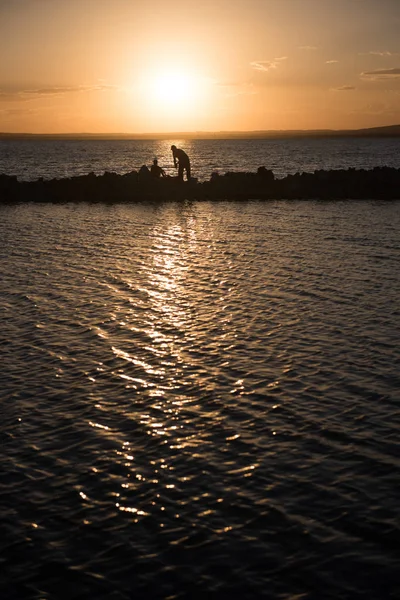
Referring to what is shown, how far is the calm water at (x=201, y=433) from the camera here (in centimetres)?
981

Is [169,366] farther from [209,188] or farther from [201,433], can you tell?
[209,188]

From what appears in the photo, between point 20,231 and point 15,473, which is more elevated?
point 20,231

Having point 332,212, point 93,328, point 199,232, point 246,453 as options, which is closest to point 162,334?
point 93,328

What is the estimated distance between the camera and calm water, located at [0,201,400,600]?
9812mm

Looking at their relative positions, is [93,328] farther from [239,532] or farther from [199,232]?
[199,232]

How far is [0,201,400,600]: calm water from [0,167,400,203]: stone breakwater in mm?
30562

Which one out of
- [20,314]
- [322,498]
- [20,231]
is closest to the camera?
[322,498]

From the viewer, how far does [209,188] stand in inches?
2355

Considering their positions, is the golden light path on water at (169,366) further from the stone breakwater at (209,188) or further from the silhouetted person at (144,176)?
the silhouetted person at (144,176)

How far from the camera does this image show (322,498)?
11.4m

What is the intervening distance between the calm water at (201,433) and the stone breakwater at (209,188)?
30562 mm

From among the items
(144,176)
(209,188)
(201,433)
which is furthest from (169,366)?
(144,176)

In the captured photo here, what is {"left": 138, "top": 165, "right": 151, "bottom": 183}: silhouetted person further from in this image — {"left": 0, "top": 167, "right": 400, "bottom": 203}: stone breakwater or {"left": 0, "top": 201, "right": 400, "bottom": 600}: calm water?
{"left": 0, "top": 201, "right": 400, "bottom": 600}: calm water

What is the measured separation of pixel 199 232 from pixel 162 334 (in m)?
21.6
